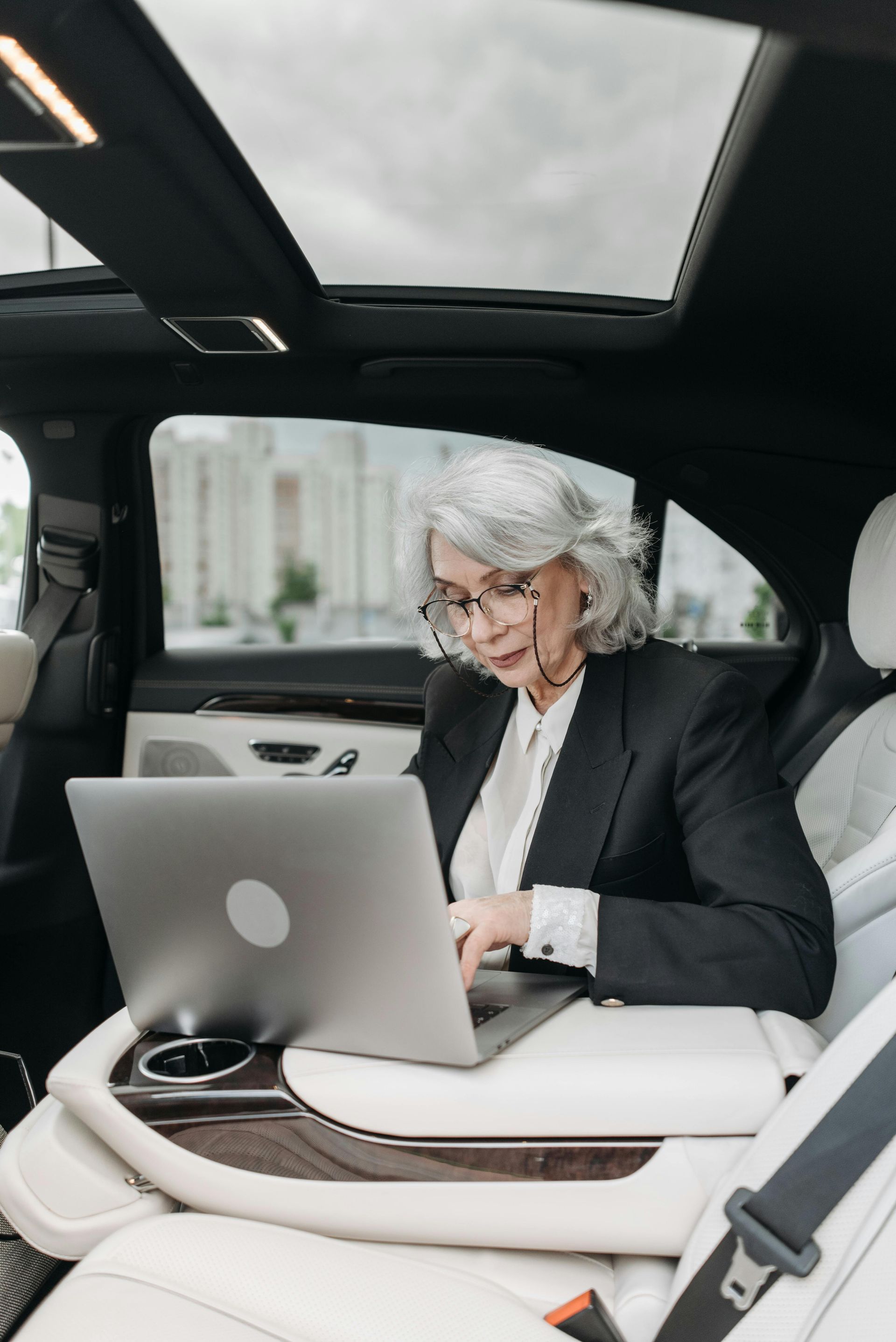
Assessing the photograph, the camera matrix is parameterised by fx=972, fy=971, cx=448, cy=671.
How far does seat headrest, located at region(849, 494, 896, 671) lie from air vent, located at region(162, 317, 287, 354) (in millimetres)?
1180

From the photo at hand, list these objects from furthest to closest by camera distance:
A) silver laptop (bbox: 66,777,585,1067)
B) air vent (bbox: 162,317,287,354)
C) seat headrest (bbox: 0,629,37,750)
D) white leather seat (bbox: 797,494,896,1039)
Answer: seat headrest (bbox: 0,629,37,750)
air vent (bbox: 162,317,287,354)
white leather seat (bbox: 797,494,896,1039)
silver laptop (bbox: 66,777,585,1067)

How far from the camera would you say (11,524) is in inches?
94.4

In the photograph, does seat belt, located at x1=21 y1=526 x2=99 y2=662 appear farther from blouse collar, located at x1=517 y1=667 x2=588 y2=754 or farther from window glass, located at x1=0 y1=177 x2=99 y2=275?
blouse collar, located at x1=517 y1=667 x2=588 y2=754

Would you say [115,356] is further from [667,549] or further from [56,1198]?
[56,1198]

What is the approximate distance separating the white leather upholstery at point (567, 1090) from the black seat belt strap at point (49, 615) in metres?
1.75

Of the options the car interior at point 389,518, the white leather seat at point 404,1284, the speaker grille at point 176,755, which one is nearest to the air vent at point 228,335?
the car interior at point 389,518

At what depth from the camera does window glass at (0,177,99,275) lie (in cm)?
161

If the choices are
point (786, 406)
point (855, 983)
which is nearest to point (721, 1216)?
point (855, 983)

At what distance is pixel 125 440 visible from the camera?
2475 millimetres

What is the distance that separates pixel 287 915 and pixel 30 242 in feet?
4.83

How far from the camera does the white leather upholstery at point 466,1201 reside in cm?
82

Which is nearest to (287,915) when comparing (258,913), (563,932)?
(258,913)

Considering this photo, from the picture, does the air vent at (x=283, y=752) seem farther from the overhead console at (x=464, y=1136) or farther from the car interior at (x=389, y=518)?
the overhead console at (x=464, y=1136)

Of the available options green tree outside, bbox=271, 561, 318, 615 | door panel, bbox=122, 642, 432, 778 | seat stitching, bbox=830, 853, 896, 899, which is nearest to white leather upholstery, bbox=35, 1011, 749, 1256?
seat stitching, bbox=830, 853, 896, 899
